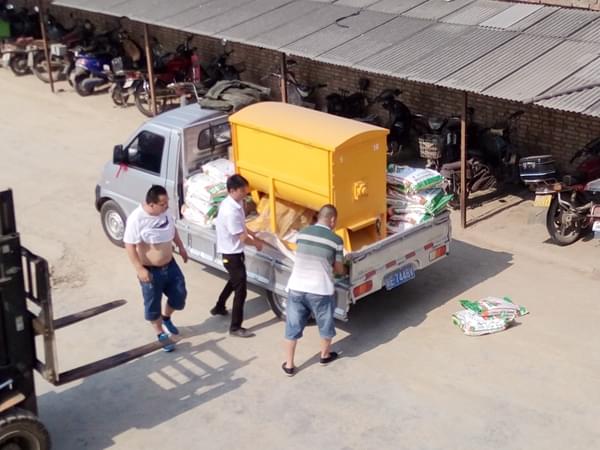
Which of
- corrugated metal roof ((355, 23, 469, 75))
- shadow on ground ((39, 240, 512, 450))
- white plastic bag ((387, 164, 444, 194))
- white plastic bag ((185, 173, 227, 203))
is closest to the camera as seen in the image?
shadow on ground ((39, 240, 512, 450))

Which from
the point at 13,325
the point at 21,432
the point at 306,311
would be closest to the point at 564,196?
the point at 306,311

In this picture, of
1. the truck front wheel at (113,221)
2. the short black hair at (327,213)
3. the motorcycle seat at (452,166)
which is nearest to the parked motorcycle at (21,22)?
the truck front wheel at (113,221)

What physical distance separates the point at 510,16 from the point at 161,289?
6.87m

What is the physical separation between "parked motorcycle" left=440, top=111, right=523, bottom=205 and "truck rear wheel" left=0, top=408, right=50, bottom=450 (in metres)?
7.12

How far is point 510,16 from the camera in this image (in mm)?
12680

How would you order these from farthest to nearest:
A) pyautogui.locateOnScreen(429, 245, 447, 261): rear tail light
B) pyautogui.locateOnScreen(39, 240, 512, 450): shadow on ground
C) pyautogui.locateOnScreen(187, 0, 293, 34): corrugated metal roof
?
1. pyautogui.locateOnScreen(187, 0, 293, 34): corrugated metal roof
2. pyautogui.locateOnScreen(429, 245, 447, 261): rear tail light
3. pyautogui.locateOnScreen(39, 240, 512, 450): shadow on ground

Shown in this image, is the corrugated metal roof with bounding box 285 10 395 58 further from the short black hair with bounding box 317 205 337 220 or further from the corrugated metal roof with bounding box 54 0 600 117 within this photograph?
the short black hair with bounding box 317 205 337 220

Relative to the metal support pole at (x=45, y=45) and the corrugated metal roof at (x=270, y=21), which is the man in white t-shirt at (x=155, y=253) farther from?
the metal support pole at (x=45, y=45)

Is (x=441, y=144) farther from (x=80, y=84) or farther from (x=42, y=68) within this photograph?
(x=42, y=68)

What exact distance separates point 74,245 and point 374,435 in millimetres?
5747

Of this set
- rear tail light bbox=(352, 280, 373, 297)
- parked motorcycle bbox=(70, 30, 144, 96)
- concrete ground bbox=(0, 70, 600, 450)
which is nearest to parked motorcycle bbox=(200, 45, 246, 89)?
parked motorcycle bbox=(70, 30, 144, 96)

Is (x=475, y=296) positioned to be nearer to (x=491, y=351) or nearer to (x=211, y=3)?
(x=491, y=351)

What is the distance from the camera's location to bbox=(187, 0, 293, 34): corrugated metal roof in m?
14.9

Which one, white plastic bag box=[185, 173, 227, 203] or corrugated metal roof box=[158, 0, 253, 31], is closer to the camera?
white plastic bag box=[185, 173, 227, 203]
